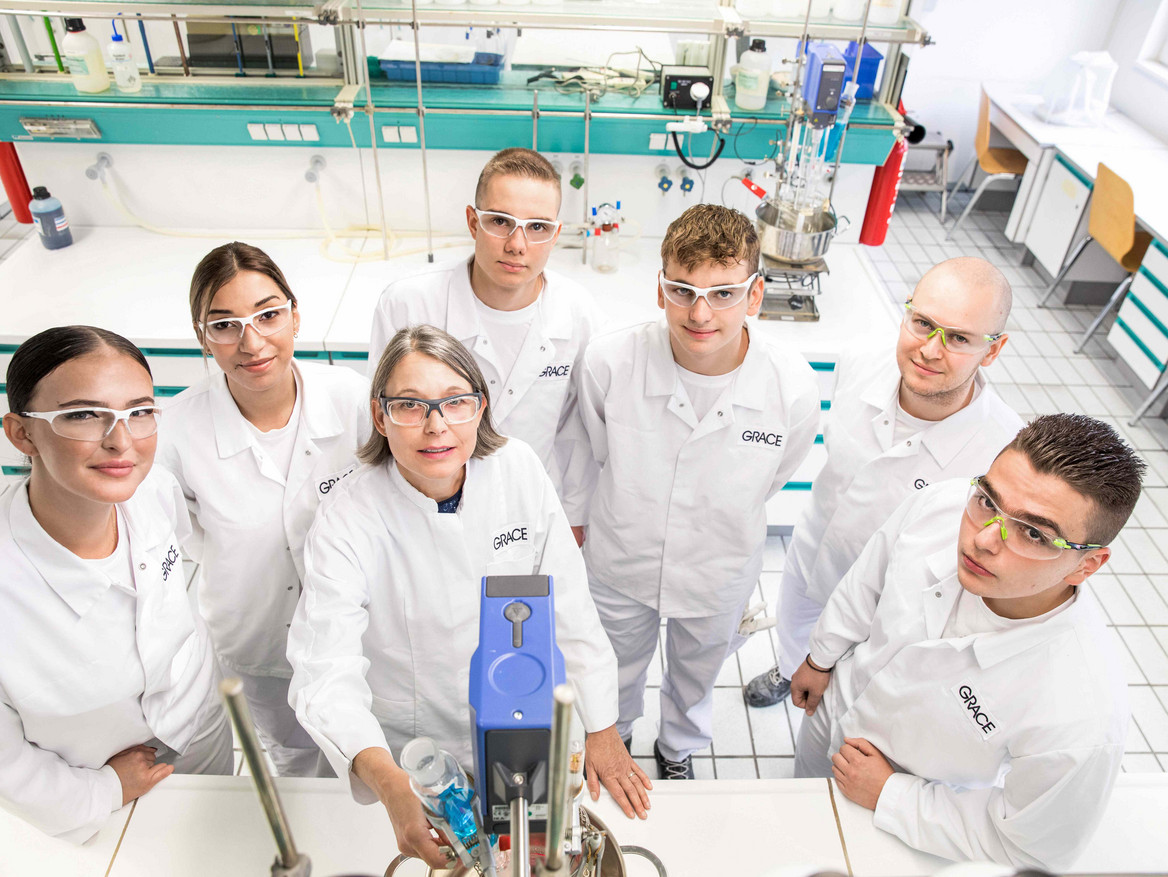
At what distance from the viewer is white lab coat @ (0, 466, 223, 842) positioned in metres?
1.31

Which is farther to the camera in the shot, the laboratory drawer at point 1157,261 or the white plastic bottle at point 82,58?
the laboratory drawer at point 1157,261

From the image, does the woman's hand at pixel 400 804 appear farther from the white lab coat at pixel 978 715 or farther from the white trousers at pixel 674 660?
the white trousers at pixel 674 660

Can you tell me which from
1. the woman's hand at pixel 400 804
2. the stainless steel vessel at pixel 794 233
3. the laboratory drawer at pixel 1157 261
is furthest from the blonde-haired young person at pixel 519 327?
the laboratory drawer at pixel 1157 261

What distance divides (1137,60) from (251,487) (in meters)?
6.40

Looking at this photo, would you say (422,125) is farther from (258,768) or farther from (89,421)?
(258,768)

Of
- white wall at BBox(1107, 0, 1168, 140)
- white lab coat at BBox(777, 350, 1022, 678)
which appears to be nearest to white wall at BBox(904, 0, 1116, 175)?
white wall at BBox(1107, 0, 1168, 140)

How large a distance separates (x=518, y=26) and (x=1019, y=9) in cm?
449

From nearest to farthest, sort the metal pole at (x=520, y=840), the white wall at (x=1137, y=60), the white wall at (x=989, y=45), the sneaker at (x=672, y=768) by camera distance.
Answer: the metal pole at (x=520, y=840), the sneaker at (x=672, y=768), the white wall at (x=1137, y=60), the white wall at (x=989, y=45)

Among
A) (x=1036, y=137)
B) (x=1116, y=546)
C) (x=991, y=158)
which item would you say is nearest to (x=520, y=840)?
(x=1116, y=546)

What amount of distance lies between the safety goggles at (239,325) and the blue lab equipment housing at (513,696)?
100 centimetres

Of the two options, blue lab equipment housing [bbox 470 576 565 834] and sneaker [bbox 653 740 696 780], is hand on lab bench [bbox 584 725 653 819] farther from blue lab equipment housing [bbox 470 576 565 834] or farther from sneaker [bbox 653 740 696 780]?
sneaker [bbox 653 740 696 780]

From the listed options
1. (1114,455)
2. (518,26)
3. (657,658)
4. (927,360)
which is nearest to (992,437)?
(927,360)

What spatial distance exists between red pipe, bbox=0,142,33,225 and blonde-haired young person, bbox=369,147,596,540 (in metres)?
2.17

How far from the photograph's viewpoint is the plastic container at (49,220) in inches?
126
